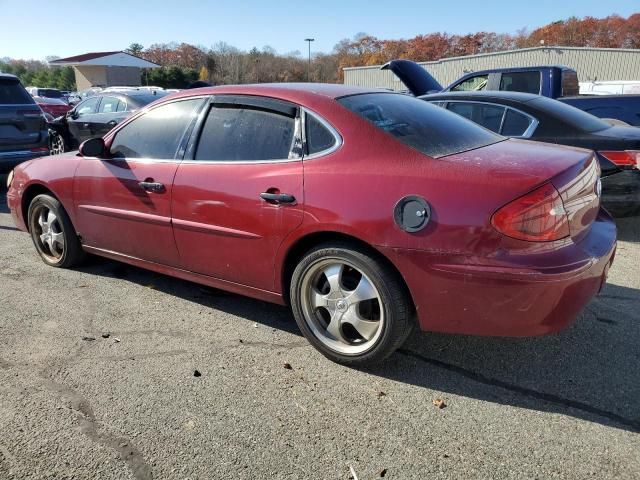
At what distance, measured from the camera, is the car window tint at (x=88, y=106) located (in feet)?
35.3

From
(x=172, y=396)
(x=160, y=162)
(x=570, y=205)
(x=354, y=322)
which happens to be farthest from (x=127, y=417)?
(x=570, y=205)

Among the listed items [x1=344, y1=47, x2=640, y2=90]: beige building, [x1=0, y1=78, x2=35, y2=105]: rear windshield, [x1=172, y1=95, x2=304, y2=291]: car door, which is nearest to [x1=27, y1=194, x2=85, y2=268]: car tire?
[x1=172, y1=95, x2=304, y2=291]: car door

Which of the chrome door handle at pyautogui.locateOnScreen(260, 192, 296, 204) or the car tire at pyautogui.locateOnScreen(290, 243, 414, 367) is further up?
the chrome door handle at pyautogui.locateOnScreen(260, 192, 296, 204)

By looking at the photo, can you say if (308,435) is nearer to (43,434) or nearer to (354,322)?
(354,322)

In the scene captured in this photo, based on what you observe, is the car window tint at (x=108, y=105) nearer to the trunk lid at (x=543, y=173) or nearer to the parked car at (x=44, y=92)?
the trunk lid at (x=543, y=173)

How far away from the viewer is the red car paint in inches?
97.2

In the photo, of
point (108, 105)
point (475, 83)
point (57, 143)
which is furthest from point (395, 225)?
point (57, 143)

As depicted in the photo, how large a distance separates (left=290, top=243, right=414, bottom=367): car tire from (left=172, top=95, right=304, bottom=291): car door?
0.26 m

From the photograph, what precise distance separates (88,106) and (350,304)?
9.99 metres

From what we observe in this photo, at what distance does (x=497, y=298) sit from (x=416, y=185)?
0.68 m

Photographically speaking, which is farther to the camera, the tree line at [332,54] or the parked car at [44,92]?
the tree line at [332,54]

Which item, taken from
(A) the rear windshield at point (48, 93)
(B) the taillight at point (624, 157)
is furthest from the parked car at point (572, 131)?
(A) the rear windshield at point (48, 93)

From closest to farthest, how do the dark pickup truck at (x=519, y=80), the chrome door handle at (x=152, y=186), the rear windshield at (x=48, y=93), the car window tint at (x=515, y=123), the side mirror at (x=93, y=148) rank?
1. the chrome door handle at (x=152, y=186)
2. the side mirror at (x=93, y=148)
3. the car window tint at (x=515, y=123)
4. the dark pickup truck at (x=519, y=80)
5. the rear windshield at (x=48, y=93)

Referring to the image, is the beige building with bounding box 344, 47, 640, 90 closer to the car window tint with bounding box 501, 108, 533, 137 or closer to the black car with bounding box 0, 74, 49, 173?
the black car with bounding box 0, 74, 49, 173
